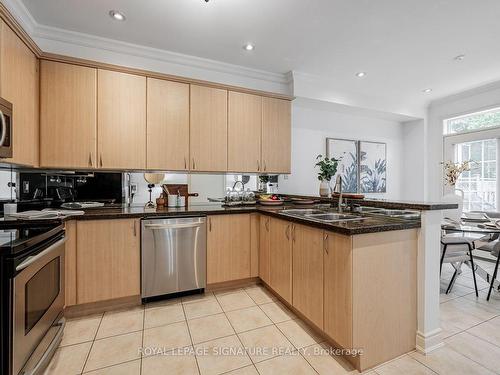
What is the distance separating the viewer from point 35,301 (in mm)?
1410

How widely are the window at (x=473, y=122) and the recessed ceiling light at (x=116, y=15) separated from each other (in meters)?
5.28

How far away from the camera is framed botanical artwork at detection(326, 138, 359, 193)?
13.9ft

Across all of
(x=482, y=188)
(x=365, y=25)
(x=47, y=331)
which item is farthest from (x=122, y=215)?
(x=482, y=188)

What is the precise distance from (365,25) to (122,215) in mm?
2962

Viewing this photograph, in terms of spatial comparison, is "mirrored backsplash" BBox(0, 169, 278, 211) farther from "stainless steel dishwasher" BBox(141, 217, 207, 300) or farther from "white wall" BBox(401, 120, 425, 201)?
"white wall" BBox(401, 120, 425, 201)

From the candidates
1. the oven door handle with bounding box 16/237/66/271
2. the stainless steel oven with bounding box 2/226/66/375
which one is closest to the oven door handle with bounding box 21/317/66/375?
the stainless steel oven with bounding box 2/226/66/375

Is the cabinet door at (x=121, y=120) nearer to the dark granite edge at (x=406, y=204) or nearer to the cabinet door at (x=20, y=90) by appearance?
the cabinet door at (x=20, y=90)

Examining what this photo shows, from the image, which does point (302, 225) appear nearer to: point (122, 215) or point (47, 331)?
point (122, 215)

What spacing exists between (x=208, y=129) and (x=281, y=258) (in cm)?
175

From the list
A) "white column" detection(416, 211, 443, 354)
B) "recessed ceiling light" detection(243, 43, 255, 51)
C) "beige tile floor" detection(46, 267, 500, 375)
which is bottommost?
"beige tile floor" detection(46, 267, 500, 375)

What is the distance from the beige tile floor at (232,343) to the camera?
1579 millimetres

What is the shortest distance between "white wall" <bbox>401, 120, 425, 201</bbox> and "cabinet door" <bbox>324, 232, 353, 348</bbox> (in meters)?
3.98

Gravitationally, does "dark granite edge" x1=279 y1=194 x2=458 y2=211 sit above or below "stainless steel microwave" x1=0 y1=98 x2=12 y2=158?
below

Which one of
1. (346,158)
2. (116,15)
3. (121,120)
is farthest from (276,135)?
(116,15)
